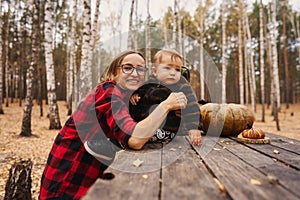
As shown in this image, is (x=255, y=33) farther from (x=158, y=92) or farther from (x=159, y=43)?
(x=158, y=92)

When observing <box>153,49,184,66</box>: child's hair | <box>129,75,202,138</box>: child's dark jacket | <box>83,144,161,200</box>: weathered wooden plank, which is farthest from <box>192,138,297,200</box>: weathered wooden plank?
<box>153,49,184,66</box>: child's hair

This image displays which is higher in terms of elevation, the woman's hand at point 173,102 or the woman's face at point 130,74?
the woman's face at point 130,74

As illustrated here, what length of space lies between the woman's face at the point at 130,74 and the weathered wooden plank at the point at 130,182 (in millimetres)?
599

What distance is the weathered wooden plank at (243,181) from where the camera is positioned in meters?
0.84

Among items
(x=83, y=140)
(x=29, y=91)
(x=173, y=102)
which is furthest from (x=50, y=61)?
(x=173, y=102)

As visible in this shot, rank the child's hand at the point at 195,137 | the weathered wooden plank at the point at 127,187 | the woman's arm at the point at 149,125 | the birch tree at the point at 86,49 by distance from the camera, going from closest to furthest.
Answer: the weathered wooden plank at the point at 127,187
the woman's arm at the point at 149,125
the child's hand at the point at 195,137
the birch tree at the point at 86,49

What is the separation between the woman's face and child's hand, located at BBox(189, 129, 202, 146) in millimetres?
663

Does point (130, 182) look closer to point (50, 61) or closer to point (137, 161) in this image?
point (137, 161)

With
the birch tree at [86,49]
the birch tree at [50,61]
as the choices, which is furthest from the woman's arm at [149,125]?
the birch tree at [50,61]

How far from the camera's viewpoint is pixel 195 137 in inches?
78.9

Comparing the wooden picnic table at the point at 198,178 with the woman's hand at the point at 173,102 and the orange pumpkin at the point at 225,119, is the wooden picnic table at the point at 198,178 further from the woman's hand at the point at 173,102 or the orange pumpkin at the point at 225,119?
the orange pumpkin at the point at 225,119

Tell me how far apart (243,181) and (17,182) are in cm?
237

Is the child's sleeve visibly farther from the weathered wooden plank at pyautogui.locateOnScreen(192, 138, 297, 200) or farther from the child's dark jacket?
the weathered wooden plank at pyautogui.locateOnScreen(192, 138, 297, 200)

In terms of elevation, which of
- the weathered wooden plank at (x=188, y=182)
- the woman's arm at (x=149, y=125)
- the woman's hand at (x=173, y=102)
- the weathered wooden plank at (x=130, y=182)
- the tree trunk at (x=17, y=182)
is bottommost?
the tree trunk at (x=17, y=182)
